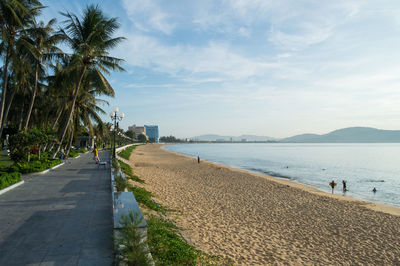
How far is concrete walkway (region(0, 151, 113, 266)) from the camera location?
409 centimetres

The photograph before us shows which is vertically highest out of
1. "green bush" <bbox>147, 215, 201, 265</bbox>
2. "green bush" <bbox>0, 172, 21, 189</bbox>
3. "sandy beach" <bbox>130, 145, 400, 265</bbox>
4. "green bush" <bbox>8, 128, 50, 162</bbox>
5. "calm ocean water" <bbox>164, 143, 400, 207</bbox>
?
"green bush" <bbox>8, 128, 50, 162</bbox>

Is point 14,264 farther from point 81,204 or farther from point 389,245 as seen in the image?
point 389,245

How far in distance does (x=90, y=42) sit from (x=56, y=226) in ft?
46.0

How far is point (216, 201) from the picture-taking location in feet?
39.9

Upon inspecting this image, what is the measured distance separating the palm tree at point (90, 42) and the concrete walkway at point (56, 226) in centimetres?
948

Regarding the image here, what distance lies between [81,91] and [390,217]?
22897 mm

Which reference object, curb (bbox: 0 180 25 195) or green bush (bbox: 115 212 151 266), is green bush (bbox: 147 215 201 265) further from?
curb (bbox: 0 180 25 195)

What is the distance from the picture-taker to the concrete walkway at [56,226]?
4090 millimetres

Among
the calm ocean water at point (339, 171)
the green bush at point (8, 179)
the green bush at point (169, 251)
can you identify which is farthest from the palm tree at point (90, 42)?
the calm ocean water at point (339, 171)

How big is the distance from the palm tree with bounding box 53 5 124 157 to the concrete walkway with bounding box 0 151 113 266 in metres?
9.48

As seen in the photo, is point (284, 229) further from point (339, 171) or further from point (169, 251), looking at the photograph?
point (339, 171)

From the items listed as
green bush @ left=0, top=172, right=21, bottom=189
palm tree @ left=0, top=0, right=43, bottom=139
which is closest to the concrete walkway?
green bush @ left=0, top=172, right=21, bottom=189

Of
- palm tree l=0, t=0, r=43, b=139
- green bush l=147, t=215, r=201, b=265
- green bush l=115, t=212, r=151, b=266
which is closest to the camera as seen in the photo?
green bush l=115, t=212, r=151, b=266

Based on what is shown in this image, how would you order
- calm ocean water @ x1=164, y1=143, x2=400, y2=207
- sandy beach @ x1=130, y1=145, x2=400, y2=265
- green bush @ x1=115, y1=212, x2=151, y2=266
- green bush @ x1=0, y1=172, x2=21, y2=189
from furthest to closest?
calm ocean water @ x1=164, y1=143, x2=400, y2=207
green bush @ x1=0, y1=172, x2=21, y2=189
sandy beach @ x1=130, y1=145, x2=400, y2=265
green bush @ x1=115, y1=212, x2=151, y2=266
